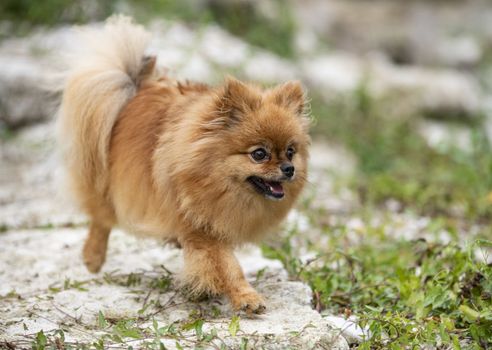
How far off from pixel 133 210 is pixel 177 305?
0.77 metres

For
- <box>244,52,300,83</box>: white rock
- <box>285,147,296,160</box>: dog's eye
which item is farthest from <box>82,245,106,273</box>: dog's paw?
<box>244,52,300,83</box>: white rock

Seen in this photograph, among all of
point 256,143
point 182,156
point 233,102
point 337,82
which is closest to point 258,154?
point 256,143

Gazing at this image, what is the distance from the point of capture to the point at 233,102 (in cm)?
413

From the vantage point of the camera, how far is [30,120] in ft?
28.2

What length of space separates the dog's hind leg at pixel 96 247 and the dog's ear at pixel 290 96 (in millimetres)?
1641

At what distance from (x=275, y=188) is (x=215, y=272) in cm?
61

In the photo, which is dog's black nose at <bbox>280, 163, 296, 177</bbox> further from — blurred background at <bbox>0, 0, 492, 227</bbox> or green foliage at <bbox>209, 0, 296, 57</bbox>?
green foliage at <bbox>209, 0, 296, 57</bbox>

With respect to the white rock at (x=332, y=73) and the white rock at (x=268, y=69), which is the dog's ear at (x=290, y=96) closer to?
the white rock at (x=268, y=69)

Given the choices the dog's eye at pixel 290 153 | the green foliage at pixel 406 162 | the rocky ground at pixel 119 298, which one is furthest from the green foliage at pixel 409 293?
the green foliage at pixel 406 162

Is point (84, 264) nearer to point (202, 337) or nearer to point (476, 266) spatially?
point (202, 337)

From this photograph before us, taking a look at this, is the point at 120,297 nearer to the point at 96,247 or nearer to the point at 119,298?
the point at 119,298

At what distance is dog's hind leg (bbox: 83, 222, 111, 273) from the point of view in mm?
4949

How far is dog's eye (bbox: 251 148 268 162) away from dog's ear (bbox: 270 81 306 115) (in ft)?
1.30

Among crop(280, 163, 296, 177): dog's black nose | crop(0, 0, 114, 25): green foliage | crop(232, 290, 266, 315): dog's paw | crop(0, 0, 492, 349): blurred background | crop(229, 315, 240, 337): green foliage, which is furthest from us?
crop(0, 0, 114, 25): green foliage
